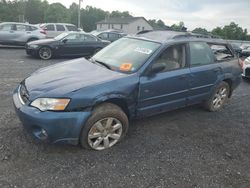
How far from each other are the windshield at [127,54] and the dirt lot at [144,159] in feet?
3.48

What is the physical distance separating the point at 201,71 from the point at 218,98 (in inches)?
41.4

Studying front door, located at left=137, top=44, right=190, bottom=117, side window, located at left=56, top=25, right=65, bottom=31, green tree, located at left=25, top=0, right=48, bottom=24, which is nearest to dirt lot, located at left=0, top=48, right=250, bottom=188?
front door, located at left=137, top=44, right=190, bottom=117

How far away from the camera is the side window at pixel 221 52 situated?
5.54 metres

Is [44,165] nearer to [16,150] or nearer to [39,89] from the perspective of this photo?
[16,150]

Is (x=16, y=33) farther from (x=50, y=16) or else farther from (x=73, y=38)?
(x=50, y=16)

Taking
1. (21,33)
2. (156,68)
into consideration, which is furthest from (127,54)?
(21,33)

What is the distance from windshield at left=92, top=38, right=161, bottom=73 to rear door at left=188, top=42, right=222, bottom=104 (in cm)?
83

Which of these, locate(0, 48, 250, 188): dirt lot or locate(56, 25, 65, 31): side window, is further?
locate(56, 25, 65, 31): side window

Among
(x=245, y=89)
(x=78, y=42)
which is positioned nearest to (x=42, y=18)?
(x=78, y=42)

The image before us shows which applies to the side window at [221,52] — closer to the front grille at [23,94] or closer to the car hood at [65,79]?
the car hood at [65,79]

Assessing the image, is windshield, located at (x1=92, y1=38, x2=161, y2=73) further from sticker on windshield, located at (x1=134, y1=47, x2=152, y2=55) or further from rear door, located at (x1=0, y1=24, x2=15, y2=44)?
rear door, located at (x1=0, y1=24, x2=15, y2=44)

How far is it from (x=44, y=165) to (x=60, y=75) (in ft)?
4.20

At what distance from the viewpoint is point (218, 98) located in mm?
5801

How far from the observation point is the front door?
13.9 ft
